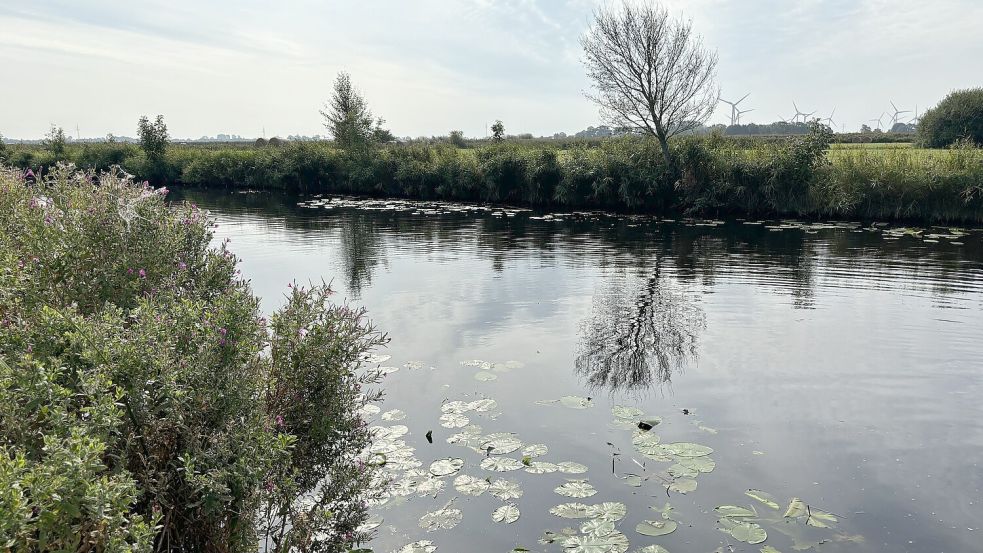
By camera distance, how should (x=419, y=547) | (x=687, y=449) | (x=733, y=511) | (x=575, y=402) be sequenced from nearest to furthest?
(x=419, y=547), (x=733, y=511), (x=687, y=449), (x=575, y=402)

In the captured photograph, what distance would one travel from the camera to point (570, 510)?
5.52 meters

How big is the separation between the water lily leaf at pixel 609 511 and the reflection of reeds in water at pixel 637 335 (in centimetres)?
304

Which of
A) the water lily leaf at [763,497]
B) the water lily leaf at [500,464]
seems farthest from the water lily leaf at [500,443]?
the water lily leaf at [763,497]

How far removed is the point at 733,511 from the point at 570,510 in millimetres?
1511

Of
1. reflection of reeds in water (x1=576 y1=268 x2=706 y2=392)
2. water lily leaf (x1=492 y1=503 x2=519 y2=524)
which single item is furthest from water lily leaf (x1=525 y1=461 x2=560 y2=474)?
reflection of reeds in water (x1=576 y1=268 x2=706 y2=392)

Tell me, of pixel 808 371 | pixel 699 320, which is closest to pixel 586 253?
pixel 699 320

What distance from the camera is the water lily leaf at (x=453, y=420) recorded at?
730cm

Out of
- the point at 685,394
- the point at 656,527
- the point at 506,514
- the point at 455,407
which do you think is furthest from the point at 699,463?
the point at 455,407

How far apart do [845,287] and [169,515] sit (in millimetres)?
14984

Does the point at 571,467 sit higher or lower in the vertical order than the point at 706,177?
lower

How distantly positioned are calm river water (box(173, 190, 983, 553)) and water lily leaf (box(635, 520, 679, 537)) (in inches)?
2.7

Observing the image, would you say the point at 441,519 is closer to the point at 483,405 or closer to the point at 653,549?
the point at 653,549

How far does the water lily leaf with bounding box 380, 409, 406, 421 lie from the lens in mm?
7497

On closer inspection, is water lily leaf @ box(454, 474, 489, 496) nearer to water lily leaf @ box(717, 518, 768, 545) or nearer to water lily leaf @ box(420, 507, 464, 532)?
water lily leaf @ box(420, 507, 464, 532)
